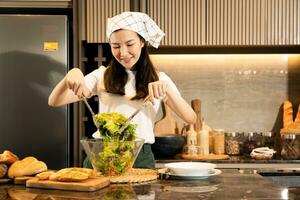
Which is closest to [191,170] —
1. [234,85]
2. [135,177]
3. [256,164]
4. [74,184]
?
[135,177]

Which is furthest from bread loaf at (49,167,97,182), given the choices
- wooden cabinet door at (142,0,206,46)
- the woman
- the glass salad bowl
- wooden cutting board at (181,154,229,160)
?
wooden cabinet door at (142,0,206,46)

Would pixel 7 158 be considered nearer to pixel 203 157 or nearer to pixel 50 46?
pixel 50 46

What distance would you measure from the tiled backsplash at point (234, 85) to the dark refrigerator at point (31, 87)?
804 millimetres

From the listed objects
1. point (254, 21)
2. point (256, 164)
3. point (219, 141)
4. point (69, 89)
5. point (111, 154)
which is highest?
point (254, 21)

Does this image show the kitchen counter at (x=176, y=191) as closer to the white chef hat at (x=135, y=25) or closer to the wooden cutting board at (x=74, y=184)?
the wooden cutting board at (x=74, y=184)

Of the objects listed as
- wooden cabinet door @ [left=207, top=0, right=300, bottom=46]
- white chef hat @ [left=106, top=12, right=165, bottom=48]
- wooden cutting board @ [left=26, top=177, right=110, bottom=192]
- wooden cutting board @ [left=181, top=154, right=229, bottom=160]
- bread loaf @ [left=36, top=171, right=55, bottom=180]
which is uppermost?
wooden cabinet door @ [left=207, top=0, right=300, bottom=46]

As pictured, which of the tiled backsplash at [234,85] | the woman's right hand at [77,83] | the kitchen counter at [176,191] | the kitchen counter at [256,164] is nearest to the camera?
the kitchen counter at [176,191]

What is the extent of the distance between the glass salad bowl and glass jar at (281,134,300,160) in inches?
60.0

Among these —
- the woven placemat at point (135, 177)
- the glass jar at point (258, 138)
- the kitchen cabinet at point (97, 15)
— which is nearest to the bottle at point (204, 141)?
the glass jar at point (258, 138)

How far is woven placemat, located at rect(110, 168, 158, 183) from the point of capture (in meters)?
1.40

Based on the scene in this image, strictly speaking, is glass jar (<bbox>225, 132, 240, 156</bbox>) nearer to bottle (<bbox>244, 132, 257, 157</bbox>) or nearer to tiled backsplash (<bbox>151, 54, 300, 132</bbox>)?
bottle (<bbox>244, 132, 257, 157</bbox>)

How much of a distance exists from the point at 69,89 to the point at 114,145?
0.38 meters

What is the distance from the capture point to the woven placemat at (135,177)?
140 centimetres

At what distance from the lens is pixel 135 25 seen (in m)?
1.88
